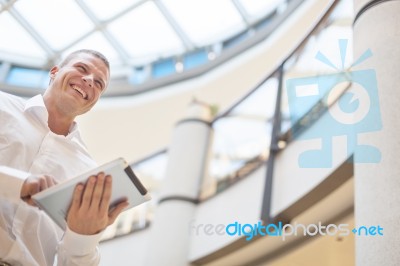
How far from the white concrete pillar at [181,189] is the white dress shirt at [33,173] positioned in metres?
4.42

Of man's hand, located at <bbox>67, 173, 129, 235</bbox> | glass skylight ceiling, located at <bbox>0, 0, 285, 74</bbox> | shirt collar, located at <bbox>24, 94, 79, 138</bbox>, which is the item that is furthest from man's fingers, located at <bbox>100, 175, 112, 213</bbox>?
glass skylight ceiling, located at <bbox>0, 0, 285, 74</bbox>

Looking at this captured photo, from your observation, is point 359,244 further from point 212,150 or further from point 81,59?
point 212,150

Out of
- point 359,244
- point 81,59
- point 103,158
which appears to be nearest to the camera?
point 81,59

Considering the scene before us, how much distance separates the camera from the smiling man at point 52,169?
1.61 metres

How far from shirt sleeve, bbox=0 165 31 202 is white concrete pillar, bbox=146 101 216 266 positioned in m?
4.72

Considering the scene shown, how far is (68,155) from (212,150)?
513 cm

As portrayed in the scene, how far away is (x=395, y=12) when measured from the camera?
11.5 feet

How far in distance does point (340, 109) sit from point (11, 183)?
3.07 metres

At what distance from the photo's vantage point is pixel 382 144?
311 centimetres

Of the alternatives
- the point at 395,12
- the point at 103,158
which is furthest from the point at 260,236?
the point at 103,158

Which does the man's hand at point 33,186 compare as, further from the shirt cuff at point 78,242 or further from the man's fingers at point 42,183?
the shirt cuff at point 78,242

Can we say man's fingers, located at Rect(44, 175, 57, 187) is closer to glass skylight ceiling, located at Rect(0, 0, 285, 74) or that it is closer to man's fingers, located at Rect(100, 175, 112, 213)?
man's fingers, located at Rect(100, 175, 112, 213)

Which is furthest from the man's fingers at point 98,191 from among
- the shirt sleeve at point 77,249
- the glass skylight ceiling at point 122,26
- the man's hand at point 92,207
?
the glass skylight ceiling at point 122,26

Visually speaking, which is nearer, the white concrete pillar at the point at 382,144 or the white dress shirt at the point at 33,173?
the white dress shirt at the point at 33,173
